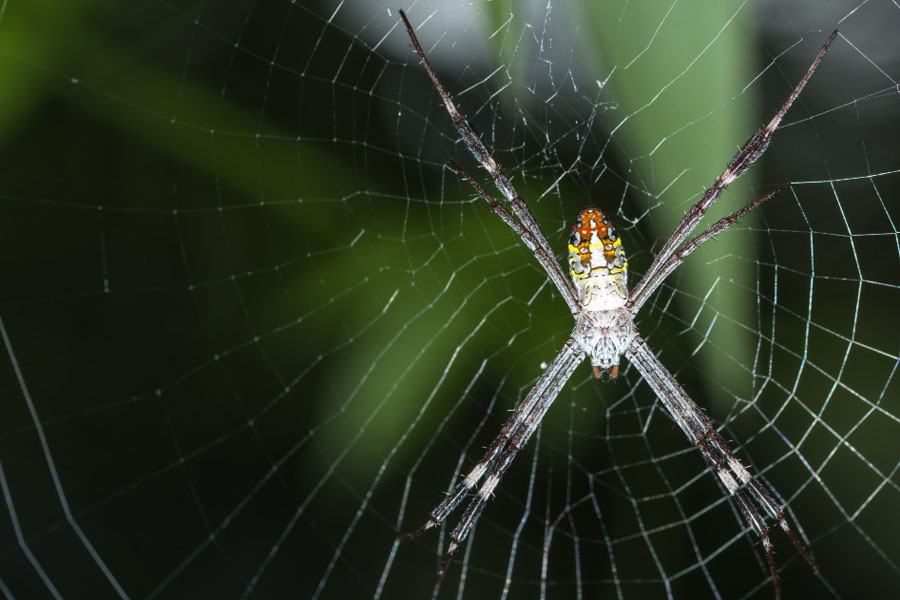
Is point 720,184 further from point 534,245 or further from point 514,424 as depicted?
point 514,424

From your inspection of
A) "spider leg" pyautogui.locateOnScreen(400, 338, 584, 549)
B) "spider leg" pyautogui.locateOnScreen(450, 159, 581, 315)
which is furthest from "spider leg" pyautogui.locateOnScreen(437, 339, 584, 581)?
"spider leg" pyautogui.locateOnScreen(450, 159, 581, 315)

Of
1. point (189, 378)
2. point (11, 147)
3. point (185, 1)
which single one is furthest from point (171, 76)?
point (189, 378)

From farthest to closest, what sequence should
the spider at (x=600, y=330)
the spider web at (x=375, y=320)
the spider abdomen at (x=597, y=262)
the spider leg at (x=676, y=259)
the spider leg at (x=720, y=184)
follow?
1. the spider web at (x=375, y=320)
2. the spider abdomen at (x=597, y=262)
3. the spider at (x=600, y=330)
4. the spider leg at (x=720, y=184)
5. the spider leg at (x=676, y=259)

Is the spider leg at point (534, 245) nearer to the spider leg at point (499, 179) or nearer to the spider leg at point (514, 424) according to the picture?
the spider leg at point (499, 179)

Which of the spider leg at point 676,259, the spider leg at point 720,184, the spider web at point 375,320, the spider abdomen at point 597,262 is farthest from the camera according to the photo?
the spider web at point 375,320

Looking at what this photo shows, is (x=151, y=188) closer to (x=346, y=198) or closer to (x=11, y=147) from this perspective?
(x=11, y=147)

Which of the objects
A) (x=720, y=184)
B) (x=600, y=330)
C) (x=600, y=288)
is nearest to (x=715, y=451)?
(x=600, y=330)

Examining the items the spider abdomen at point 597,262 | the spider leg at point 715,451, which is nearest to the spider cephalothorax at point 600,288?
the spider abdomen at point 597,262
